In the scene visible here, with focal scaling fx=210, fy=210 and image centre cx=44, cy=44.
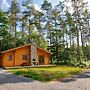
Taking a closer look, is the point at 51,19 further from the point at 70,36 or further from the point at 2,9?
the point at 2,9

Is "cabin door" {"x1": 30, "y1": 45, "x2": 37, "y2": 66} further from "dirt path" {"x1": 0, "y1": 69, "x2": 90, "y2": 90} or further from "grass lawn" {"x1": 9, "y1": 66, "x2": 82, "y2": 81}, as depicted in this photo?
"dirt path" {"x1": 0, "y1": 69, "x2": 90, "y2": 90}

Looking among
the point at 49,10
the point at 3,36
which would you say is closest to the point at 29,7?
the point at 49,10

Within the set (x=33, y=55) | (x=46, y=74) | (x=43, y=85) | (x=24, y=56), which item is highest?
(x=33, y=55)

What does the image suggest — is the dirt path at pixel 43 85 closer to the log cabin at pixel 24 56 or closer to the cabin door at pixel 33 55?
the log cabin at pixel 24 56

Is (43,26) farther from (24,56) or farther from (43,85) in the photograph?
(43,85)

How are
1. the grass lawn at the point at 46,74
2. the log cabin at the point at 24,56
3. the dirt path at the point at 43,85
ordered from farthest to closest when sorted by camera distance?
1. the log cabin at the point at 24,56
2. the grass lawn at the point at 46,74
3. the dirt path at the point at 43,85

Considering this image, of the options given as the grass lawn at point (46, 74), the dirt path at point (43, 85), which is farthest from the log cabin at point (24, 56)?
the dirt path at point (43, 85)

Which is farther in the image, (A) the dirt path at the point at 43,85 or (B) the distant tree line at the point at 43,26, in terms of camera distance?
(B) the distant tree line at the point at 43,26

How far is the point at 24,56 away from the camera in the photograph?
3806 cm

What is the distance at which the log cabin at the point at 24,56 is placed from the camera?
122 feet

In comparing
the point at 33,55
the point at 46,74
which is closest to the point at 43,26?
the point at 33,55

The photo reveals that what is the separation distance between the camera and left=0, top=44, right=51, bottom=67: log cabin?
37.1 m

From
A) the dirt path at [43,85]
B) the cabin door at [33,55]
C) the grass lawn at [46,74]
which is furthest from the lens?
the cabin door at [33,55]

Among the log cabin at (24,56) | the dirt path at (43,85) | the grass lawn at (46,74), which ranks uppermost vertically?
the log cabin at (24,56)
